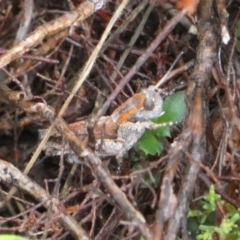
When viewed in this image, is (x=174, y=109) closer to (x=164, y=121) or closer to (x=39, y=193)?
(x=164, y=121)

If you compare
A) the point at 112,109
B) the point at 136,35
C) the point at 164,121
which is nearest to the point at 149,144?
the point at 164,121

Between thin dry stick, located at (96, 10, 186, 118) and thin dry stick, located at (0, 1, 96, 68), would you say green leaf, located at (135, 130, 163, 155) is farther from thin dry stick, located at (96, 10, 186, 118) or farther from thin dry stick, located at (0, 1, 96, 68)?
thin dry stick, located at (0, 1, 96, 68)

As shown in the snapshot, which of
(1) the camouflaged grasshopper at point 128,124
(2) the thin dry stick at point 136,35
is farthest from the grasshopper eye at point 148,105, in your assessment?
(2) the thin dry stick at point 136,35

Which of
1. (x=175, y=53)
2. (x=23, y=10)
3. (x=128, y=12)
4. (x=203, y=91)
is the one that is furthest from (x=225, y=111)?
(x=23, y=10)

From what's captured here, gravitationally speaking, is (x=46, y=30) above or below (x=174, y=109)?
above

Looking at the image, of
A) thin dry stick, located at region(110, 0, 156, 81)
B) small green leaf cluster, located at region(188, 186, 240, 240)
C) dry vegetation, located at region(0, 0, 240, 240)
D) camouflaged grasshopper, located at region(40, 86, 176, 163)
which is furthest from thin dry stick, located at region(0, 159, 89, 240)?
thin dry stick, located at region(110, 0, 156, 81)

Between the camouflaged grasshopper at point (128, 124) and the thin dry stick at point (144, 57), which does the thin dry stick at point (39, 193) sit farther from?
the thin dry stick at point (144, 57)

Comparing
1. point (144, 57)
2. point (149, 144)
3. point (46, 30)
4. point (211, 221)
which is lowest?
point (211, 221)
